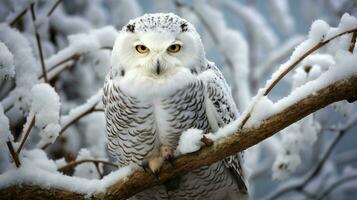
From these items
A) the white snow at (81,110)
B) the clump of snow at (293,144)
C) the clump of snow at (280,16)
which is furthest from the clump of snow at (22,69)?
the clump of snow at (280,16)

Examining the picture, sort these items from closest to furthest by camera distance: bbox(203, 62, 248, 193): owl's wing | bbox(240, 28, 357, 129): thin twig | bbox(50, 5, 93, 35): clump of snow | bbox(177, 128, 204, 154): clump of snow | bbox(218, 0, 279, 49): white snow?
1. bbox(240, 28, 357, 129): thin twig
2. bbox(177, 128, 204, 154): clump of snow
3. bbox(203, 62, 248, 193): owl's wing
4. bbox(50, 5, 93, 35): clump of snow
5. bbox(218, 0, 279, 49): white snow

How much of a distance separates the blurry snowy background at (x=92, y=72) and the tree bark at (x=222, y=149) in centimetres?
14

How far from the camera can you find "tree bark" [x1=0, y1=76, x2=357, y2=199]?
3.21ft

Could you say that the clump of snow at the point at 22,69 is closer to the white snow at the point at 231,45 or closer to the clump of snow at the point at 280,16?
the white snow at the point at 231,45

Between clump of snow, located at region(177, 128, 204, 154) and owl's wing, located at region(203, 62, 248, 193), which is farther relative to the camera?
owl's wing, located at region(203, 62, 248, 193)

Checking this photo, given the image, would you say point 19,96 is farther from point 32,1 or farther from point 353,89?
point 353,89

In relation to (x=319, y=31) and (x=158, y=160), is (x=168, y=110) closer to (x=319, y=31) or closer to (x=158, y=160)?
(x=158, y=160)

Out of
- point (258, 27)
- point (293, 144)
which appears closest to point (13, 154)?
point (293, 144)

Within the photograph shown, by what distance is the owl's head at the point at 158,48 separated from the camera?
1199 mm

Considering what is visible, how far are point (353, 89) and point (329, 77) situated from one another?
0.05m

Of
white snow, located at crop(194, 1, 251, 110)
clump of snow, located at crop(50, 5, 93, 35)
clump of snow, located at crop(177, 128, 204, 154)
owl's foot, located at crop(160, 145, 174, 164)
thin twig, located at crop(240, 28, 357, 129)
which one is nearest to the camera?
thin twig, located at crop(240, 28, 357, 129)

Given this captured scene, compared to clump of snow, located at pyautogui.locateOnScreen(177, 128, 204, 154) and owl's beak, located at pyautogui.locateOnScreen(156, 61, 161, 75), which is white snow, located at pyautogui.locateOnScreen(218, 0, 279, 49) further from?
clump of snow, located at pyautogui.locateOnScreen(177, 128, 204, 154)

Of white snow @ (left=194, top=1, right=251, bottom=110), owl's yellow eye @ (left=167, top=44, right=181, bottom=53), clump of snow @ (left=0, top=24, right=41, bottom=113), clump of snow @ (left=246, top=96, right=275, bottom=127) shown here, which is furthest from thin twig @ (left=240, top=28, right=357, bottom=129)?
white snow @ (left=194, top=1, right=251, bottom=110)

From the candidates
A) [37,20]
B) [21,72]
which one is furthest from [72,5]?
[21,72]
